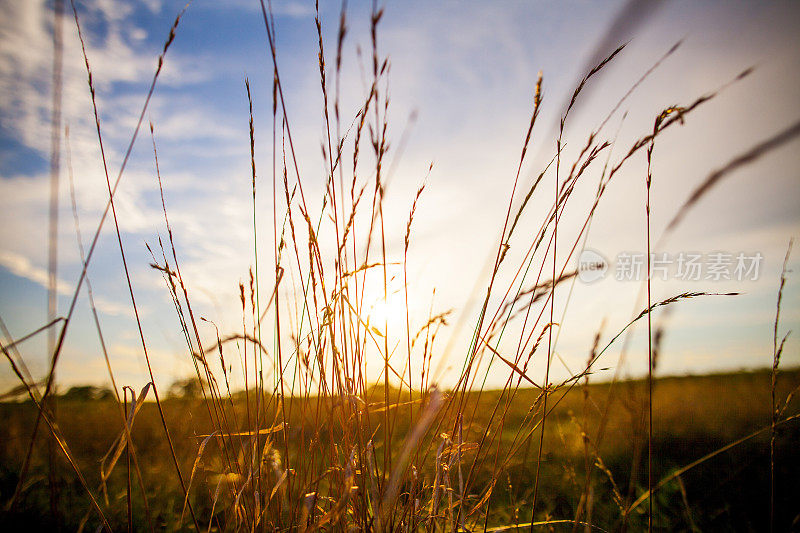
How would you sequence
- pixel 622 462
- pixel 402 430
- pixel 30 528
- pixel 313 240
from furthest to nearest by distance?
pixel 402 430, pixel 622 462, pixel 30 528, pixel 313 240

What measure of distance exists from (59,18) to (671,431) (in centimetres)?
322

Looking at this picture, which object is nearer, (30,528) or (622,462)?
(30,528)

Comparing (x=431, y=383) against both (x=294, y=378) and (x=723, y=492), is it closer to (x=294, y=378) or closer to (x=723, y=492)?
(x=294, y=378)

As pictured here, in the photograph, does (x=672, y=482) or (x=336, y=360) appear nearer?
(x=336, y=360)

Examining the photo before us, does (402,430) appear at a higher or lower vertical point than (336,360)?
lower

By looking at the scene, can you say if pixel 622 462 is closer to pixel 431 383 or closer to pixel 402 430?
pixel 402 430

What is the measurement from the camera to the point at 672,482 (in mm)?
1962

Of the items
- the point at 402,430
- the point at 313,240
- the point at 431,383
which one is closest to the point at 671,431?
the point at 402,430

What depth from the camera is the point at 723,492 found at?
1.95m

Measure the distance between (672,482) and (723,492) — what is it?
0.22m

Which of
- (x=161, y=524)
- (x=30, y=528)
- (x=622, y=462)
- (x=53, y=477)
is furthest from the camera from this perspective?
(x=622, y=462)

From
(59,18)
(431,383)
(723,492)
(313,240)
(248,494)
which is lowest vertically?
(723,492)

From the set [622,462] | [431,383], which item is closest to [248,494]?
[431,383]

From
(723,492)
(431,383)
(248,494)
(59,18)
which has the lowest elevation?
(723,492)
